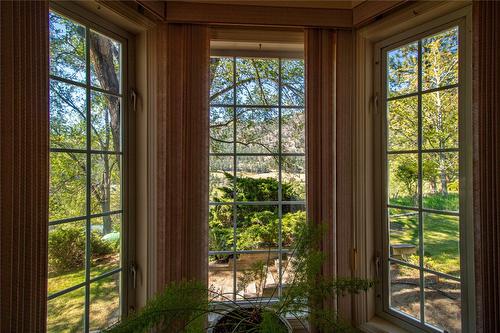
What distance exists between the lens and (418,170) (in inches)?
57.1

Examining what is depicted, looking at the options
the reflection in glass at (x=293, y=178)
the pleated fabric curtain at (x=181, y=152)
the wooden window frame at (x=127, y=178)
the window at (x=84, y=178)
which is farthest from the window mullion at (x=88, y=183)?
the reflection in glass at (x=293, y=178)

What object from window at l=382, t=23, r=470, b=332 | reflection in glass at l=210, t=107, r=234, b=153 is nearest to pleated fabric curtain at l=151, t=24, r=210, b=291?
reflection in glass at l=210, t=107, r=234, b=153

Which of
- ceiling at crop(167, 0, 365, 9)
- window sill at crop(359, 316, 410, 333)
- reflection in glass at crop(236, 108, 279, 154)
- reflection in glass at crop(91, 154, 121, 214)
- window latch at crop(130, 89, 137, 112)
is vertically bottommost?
window sill at crop(359, 316, 410, 333)

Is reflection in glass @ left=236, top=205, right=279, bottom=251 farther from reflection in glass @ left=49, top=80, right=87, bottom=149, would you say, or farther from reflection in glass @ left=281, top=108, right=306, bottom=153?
reflection in glass @ left=49, top=80, right=87, bottom=149

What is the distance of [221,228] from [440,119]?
133cm

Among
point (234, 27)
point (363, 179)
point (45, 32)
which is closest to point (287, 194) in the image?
point (363, 179)

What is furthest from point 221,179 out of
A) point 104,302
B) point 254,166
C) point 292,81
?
point 104,302

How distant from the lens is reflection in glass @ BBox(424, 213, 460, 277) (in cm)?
131

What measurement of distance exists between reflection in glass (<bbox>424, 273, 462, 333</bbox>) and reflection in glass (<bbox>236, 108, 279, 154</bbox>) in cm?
110

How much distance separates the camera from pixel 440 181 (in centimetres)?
137

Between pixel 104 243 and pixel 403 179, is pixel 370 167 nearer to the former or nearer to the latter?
pixel 403 179

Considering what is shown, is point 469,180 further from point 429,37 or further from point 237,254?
point 237,254

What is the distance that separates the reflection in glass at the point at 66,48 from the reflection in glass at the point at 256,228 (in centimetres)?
111

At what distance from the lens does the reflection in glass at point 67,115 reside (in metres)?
1.18
